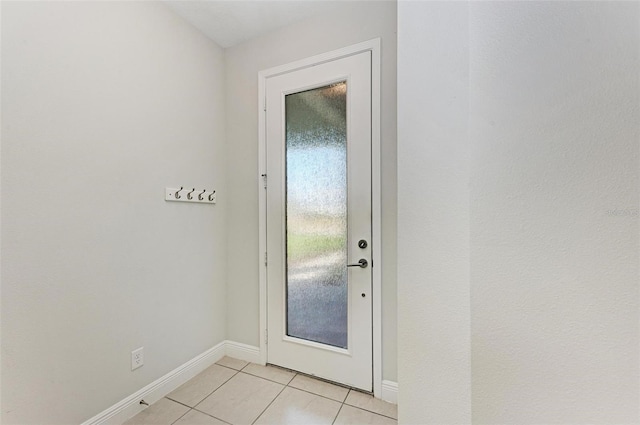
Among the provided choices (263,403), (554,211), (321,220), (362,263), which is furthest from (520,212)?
(263,403)

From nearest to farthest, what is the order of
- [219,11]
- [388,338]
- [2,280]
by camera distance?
1. [2,280]
2. [388,338]
3. [219,11]

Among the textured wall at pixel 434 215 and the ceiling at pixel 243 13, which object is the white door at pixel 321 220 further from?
the textured wall at pixel 434 215

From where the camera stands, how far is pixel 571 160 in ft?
2.42

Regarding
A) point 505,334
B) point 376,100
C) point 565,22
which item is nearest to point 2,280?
point 505,334

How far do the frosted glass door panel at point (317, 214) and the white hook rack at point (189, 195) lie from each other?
0.62 m

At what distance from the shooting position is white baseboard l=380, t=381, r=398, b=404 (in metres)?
1.69

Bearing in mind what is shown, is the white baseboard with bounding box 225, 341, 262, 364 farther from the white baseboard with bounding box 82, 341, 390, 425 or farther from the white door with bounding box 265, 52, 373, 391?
the white door with bounding box 265, 52, 373, 391

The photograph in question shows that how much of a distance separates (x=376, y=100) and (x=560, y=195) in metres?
1.23

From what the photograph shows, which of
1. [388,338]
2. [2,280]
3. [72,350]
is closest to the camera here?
[2,280]

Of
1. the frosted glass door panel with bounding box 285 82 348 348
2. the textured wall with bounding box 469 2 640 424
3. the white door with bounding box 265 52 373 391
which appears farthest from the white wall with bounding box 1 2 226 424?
the textured wall with bounding box 469 2 640 424

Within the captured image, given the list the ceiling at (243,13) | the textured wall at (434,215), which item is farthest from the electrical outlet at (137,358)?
the ceiling at (243,13)

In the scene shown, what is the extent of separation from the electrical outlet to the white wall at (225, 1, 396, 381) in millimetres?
693

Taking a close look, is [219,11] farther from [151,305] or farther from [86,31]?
[151,305]

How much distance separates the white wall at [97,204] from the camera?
1.19m
